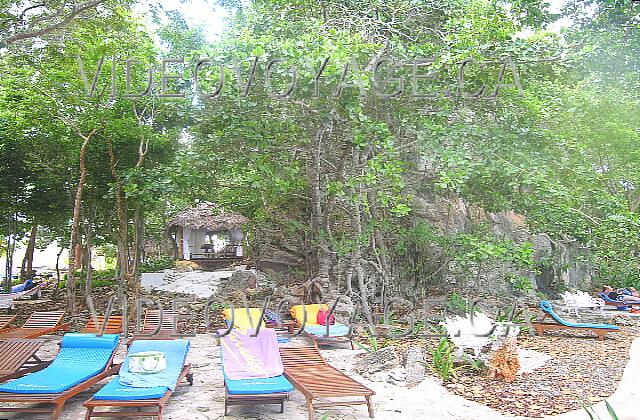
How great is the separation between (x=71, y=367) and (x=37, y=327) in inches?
109

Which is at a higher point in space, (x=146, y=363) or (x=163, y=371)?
(x=146, y=363)

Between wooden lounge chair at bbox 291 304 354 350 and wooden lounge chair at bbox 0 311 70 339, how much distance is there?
150 inches

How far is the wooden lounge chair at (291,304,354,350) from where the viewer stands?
27.5 ft

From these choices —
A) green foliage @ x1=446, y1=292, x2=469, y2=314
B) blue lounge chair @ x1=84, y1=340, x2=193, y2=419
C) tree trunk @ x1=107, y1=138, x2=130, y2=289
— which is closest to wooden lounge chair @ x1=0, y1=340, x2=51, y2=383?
blue lounge chair @ x1=84, y1=340, x2=193, y2=419

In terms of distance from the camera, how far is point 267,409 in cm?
554

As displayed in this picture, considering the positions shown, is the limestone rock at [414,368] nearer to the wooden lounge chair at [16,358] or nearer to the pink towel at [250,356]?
the pink towel at [250,356]

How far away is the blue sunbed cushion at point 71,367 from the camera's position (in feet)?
16.8

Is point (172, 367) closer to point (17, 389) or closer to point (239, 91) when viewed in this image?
point (17, 389)

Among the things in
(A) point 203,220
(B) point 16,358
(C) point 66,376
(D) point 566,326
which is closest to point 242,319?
(C) point 66,376

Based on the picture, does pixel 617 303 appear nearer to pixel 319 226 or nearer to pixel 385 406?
pixel 319 226

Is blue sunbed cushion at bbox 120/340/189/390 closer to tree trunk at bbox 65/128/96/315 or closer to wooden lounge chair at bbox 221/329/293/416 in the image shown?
wooden lounge chair at bbox 221/329/293/416

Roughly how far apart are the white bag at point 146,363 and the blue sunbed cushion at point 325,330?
3077mm

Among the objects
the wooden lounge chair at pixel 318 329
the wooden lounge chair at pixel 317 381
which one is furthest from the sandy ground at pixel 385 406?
the wooden lounge chair at pixel 318 329

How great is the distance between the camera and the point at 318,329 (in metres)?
8.62
